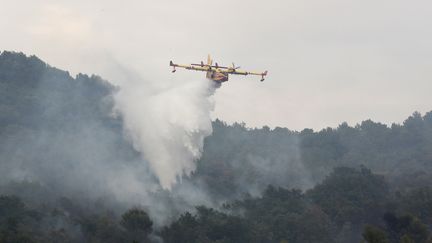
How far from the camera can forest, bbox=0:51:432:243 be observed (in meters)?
94.6

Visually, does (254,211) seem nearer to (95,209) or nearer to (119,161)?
(95,209)

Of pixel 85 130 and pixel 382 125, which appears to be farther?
pixel 382 125

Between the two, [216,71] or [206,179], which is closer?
[216,71]

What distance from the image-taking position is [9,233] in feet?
255

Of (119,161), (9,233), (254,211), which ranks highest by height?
(119,161)

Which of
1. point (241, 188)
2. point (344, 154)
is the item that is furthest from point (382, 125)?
point (241, 188)

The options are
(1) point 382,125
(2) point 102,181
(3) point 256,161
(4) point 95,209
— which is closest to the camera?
(4) point 95,209

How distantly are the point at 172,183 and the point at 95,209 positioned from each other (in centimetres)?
1580

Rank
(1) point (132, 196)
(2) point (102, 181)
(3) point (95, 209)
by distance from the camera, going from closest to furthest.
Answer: (3) point (95, 209)
(1) point (132, 196)
(2) point (102, 181)

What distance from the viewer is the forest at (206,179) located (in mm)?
94562

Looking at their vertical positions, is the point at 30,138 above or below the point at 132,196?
above

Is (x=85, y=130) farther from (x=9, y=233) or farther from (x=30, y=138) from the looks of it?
(x=9, y=233)

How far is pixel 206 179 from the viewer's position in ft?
445

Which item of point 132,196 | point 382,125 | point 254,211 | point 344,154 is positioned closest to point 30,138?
point 132,196
